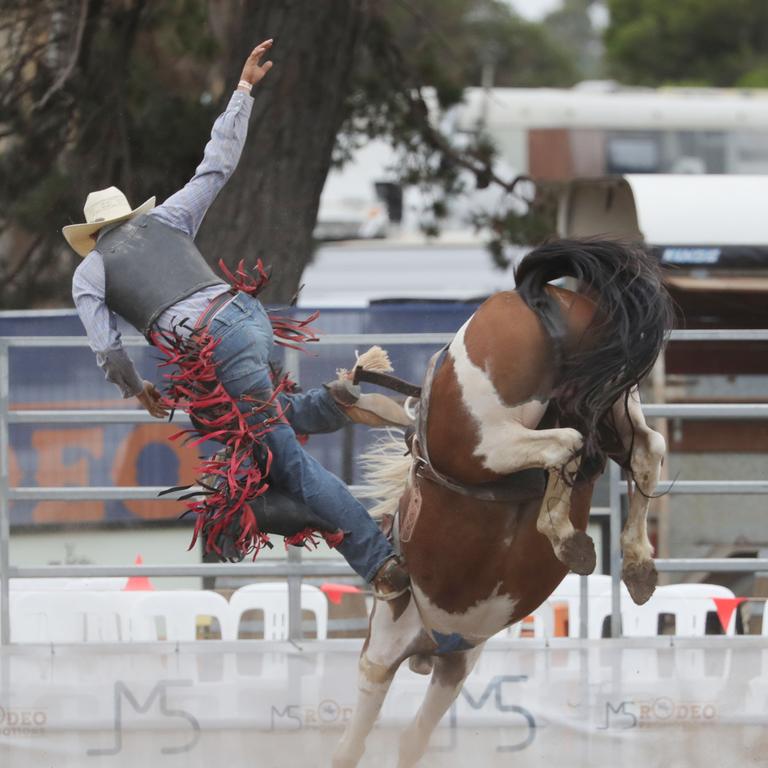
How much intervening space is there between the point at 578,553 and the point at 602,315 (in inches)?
25.4

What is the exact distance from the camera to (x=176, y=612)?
6328mm

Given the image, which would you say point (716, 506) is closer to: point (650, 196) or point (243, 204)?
point (650, 196)

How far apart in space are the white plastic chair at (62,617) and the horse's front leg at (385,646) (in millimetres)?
2082

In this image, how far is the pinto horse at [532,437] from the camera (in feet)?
12.5

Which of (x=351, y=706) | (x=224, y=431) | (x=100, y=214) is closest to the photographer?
(x=224, y=431)

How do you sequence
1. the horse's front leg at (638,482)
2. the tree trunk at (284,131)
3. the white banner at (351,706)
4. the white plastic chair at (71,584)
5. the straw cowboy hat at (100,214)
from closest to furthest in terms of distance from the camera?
the horse's front leg at (638,482) < the straw cowboy hat at (100,214) < the white banner at (351,706) < the white plastic chair at (71,584) < the tree trunk at (284,131)

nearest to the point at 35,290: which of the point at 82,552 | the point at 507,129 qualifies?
the point at 82,552

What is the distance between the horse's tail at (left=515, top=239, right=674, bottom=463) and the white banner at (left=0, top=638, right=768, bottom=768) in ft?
5.87

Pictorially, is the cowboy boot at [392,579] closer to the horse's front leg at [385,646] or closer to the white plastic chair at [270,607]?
the horse's front leg at [385,646]

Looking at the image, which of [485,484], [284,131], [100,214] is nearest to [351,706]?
[485,484]

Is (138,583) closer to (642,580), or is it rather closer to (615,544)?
(615,544)

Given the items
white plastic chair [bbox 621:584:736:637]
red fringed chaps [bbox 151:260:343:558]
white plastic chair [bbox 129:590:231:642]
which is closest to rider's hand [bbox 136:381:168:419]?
red fringed chaps [bbox 151:260:343:558]


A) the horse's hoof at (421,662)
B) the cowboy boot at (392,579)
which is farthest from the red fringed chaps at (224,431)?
the horse's hoof at (421,662)

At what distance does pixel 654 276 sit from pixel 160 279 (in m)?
1.46
